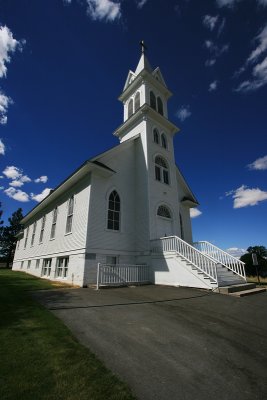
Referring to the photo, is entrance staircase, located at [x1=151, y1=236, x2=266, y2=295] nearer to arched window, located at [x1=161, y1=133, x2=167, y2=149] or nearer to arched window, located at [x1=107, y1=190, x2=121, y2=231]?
arched window, located at [x1=107, y1=190, x2=121, y2=231]

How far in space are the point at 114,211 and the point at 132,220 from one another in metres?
1.73

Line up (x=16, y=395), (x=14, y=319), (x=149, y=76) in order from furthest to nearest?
(x=149, y=76)
(x=14, y=319)
(x=16, y=395)

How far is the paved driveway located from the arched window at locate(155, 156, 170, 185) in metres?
11.5

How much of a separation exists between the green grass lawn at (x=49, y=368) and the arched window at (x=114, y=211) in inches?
377

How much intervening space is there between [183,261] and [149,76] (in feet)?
53.4

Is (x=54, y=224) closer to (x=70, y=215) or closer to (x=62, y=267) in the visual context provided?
(x=70, y=215)

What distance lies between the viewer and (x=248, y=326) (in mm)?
5223

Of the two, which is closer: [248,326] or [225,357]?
[225,357]

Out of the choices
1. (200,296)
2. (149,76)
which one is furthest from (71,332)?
(149,76)

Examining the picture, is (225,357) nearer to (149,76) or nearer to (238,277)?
(238,277)

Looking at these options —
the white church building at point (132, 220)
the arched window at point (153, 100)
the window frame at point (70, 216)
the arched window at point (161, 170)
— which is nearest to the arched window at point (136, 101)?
the white church building at point (132, 220)

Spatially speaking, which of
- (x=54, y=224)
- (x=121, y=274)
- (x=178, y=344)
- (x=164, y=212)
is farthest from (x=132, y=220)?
(x=178, y=344)

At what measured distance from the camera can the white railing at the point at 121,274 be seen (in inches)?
449

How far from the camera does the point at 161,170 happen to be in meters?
17.6
